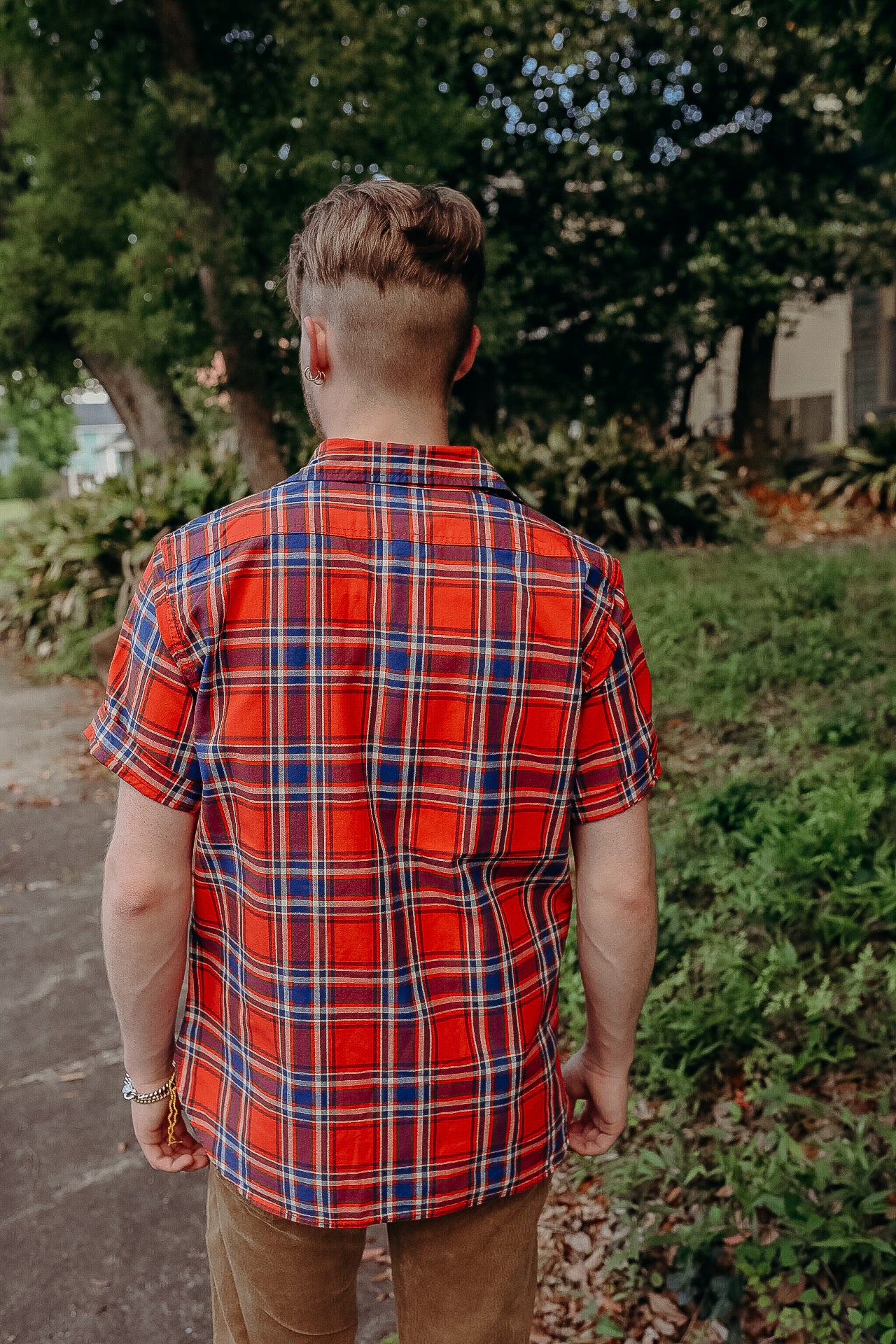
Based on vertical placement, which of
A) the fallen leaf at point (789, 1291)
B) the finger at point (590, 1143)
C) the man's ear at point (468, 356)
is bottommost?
the fallen leaf at point (789, 1291)

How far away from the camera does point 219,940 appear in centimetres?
146

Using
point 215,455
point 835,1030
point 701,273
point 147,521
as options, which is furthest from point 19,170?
point 835,1030

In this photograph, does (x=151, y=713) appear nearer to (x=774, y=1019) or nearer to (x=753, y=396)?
(x=774, y=1019)

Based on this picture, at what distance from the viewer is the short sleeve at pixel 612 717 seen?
1.40m

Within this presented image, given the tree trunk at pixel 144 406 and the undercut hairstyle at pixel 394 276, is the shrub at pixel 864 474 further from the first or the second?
the undercut hairstyle at pixel 394 276

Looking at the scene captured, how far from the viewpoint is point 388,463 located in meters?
1.36

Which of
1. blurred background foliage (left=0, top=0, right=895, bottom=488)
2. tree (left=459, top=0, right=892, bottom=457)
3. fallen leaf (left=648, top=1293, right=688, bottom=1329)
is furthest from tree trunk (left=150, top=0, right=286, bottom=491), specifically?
fallen leaf (left=648, top=1293, right=688, bottom=1329)

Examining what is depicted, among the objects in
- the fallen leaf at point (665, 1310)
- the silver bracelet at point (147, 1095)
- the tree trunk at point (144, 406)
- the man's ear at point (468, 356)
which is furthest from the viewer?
the tree trunk at point (144, 406)

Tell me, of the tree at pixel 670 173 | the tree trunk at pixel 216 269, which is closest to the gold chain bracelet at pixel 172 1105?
the tree trunk at pixel 216 269

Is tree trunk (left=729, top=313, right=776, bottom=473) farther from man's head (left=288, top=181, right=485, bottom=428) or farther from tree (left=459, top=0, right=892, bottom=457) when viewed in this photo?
man's head (left=288, top=181, right=485, bottom=428)

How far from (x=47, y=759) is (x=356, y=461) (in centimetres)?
658

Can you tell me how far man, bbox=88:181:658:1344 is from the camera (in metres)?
1.32

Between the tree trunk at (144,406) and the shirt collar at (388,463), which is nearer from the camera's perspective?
the shirt collar at (388,463)

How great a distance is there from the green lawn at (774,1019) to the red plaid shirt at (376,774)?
129cm
